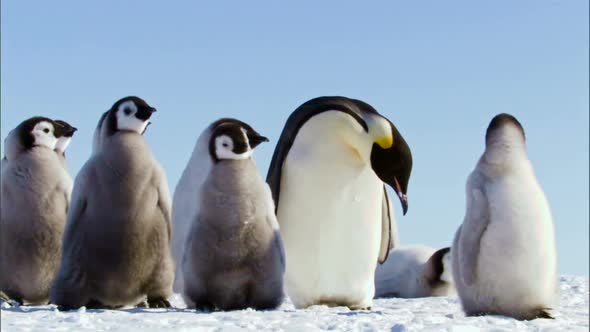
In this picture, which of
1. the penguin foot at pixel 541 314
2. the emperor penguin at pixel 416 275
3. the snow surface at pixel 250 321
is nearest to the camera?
the snow surface at pixel 250 321

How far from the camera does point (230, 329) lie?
445cm

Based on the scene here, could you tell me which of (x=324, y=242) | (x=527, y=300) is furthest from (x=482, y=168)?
(x=324, y=242)

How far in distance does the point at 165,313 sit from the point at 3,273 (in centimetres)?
164

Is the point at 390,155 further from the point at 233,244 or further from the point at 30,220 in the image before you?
the point at 30,220

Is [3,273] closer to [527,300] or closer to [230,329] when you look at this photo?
[230,329]

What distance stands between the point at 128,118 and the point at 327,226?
57.5 inches

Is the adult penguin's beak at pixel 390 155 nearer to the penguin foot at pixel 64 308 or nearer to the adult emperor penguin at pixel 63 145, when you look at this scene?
the penguin foot at pixel 64 308

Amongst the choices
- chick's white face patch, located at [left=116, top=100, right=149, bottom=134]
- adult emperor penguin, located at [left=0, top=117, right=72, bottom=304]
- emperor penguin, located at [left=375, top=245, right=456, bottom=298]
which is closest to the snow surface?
adult emperor penguin, located at [left=0, top=117, right=72, bottom=304]

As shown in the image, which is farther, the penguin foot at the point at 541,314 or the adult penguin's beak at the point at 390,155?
the adult penguin's beak at the point at 390,155

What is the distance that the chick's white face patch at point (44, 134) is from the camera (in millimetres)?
6293

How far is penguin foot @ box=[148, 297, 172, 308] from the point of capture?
5.55 metres

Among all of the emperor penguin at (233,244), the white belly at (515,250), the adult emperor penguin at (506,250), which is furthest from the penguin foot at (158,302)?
the white belly at (515,250)

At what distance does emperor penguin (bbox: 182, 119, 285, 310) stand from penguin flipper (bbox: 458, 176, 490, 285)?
999mm

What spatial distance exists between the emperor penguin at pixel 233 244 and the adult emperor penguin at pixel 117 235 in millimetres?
286
